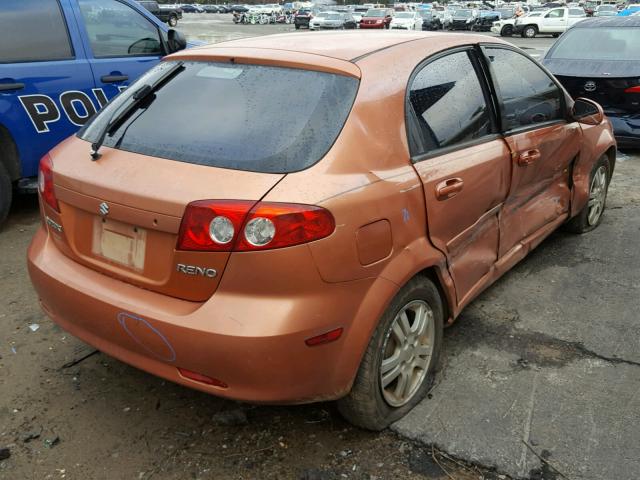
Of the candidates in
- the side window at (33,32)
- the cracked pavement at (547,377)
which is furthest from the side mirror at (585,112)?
the side window at (33,32)

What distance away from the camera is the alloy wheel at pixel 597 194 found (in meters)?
4.91

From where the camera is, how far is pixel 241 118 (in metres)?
2.45

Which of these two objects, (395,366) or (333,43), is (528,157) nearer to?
(333,43)

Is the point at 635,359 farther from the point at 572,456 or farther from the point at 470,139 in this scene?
the point at 470,139

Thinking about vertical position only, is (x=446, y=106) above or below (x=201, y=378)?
above

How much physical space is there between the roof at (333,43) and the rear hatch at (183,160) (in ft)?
0.69

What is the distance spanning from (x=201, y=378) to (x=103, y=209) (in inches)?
29.7

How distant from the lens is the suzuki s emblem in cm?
239

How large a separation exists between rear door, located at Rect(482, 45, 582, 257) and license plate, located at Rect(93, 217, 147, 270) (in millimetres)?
2002

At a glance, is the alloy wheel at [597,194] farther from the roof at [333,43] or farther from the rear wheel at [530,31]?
the rear wheel at [530,31]

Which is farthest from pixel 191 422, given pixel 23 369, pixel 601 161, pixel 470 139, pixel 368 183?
pixel 601 161

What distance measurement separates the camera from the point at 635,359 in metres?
3.21

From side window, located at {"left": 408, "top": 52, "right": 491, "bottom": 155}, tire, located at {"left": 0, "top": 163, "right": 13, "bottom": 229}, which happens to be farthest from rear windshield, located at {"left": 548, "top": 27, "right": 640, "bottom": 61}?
tire, located at {"left": 0, "top": 163, "right": 13, "bottom": 229}

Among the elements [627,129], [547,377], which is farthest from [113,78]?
[627,129]
